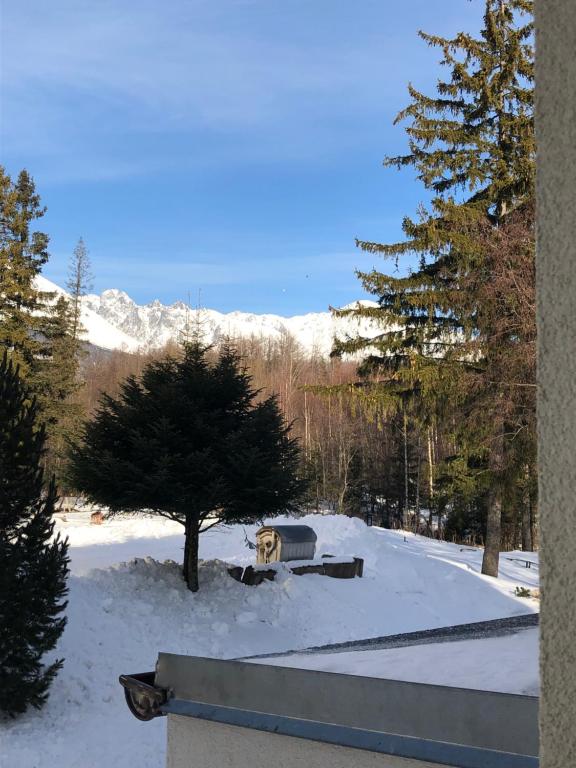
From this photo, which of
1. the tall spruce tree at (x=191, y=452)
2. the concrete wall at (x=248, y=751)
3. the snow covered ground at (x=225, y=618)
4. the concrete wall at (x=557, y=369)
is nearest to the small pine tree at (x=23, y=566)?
the snow covered ground at (x=225, y=618)

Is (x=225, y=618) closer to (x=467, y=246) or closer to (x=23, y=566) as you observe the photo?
(x=23, y=566)

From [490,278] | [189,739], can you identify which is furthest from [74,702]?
[490,278]

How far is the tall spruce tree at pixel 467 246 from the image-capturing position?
18.0 meters

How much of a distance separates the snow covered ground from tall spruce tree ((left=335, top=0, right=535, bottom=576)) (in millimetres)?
2642

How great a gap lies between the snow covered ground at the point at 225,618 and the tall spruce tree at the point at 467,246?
2642 millimetres

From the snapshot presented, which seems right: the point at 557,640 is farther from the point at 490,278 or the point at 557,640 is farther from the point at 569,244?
the point at 490,278

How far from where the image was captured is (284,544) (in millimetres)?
16656

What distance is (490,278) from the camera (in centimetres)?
1794

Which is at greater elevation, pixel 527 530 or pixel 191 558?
pixel 191 558

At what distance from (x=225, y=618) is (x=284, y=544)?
3840mm

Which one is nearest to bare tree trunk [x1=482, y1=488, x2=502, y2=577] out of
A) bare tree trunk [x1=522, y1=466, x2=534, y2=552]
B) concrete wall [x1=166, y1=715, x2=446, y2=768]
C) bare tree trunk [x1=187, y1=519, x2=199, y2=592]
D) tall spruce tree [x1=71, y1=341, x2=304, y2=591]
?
tall spruce tree [x1=71, y1=341, x2=304, y2=591]

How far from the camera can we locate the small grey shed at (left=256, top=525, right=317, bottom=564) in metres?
16.7

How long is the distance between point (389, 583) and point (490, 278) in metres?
7.63

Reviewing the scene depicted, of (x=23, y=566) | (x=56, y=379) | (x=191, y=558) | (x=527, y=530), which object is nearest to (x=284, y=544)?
(x=191, y=558)
